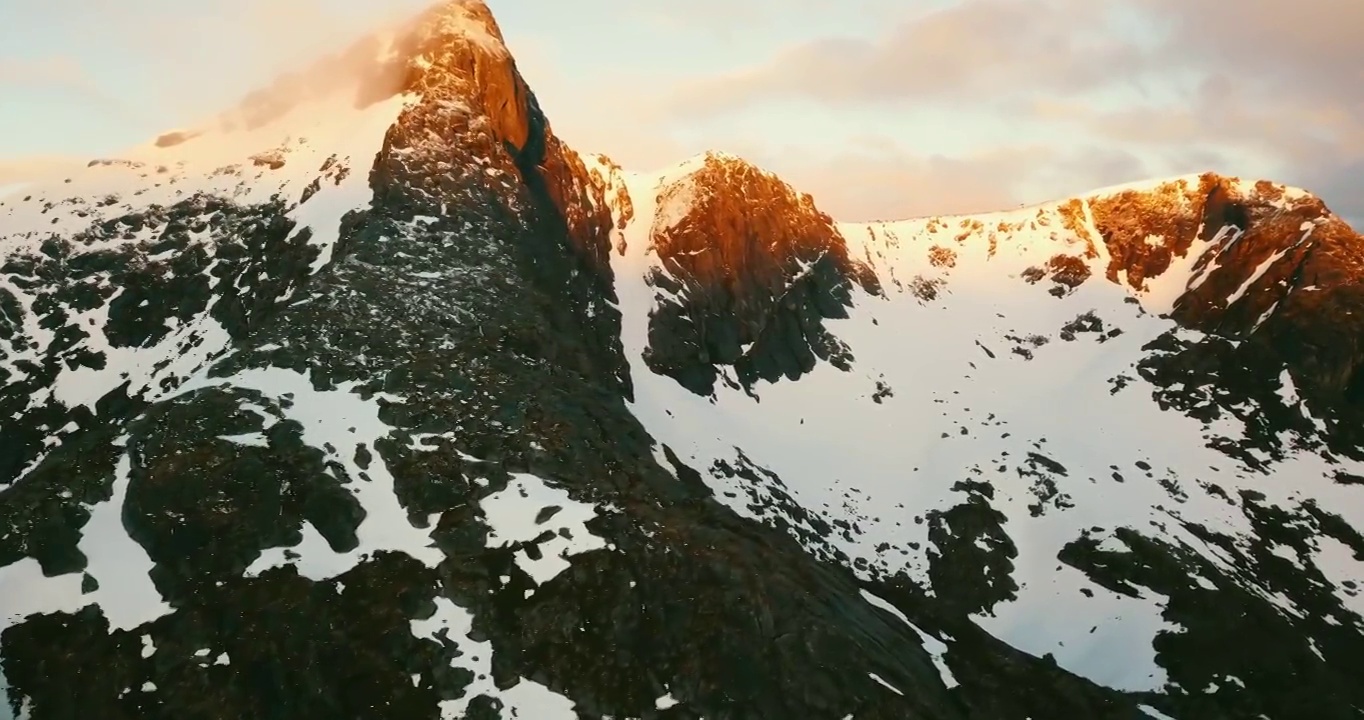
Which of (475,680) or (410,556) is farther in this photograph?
(410,556)

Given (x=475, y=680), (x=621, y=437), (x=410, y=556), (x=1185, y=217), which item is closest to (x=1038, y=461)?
(x=621, y=437)

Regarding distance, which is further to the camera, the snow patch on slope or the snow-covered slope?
the snow-covered slope

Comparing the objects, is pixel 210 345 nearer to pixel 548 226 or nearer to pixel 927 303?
pixel 548 226

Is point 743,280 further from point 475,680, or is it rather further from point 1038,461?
point 475,680

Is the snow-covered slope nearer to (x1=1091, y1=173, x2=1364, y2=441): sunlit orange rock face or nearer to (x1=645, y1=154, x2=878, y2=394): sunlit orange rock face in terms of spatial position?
(x1=1091, y1=173, x2=1364, y2=441): sunlit orange rock face

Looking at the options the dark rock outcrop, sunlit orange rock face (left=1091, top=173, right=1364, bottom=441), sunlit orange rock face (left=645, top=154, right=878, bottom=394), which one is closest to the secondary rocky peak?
sunlit orange rock face (left=1091, top=173, right=1364, bottom=441)

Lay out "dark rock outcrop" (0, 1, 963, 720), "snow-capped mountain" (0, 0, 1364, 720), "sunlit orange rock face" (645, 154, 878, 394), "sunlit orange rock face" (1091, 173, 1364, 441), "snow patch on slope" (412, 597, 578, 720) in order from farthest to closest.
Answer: "sunlit orange rock face" (1091, 173, 1364, 441) < "sunlit orange rock face" (645, 154, 878, 394) < "snow-capped mountain" (0, 0, 1364, 720) < "snow patch on slope" (412, 597, 578, 720) < "dark rock outcrop" (0, 1, 963, 720)
